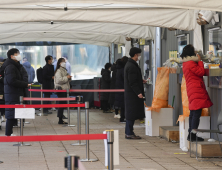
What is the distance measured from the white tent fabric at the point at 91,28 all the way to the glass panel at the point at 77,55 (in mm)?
6072

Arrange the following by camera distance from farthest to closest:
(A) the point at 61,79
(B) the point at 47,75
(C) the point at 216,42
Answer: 1. (B) the point at 47,75
2. (A) the point at 61,79
3. (C) the point at 216,42

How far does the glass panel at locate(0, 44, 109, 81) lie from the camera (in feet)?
61.9

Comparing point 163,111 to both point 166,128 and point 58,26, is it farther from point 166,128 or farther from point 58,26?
point 58,26

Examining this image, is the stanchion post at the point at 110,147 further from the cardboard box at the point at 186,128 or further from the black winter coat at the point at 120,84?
the black winter coat at the point at 120,84

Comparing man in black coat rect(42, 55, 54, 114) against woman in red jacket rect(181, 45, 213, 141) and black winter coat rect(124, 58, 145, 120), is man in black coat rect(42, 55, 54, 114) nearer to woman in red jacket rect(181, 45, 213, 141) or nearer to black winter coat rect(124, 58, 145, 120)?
black winter coat rect(124, 58, 145, 120)

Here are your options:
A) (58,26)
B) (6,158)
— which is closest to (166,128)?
(6,158)

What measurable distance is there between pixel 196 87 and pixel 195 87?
0.05 feet

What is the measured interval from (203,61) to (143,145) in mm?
1898

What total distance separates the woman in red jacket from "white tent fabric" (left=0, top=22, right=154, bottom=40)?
4.23m

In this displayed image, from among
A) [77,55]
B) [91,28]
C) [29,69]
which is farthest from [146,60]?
[29,69]

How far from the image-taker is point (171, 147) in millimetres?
7727

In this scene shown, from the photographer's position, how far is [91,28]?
39.4 feet

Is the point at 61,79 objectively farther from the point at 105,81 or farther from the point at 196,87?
the point at 196,87

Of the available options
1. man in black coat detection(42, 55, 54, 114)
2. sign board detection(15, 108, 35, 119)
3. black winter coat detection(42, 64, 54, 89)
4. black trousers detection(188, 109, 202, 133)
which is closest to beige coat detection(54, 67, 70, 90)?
man in black coat detection(42, 55, 54, 114)
